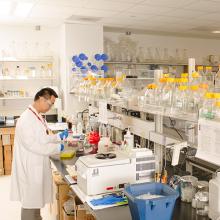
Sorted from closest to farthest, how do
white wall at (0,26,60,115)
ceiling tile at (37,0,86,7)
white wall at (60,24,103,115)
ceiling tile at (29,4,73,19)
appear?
ceiling tile at (37,0,86,7), ceiling tile at (29,4,73,19), white wall at (60,24,103,115), white wall at (0,26,60,115)

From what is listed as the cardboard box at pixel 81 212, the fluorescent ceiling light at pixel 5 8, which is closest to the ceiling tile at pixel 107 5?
the fluorescent ceiling light at pixel 5 8

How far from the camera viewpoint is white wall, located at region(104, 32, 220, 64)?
21.2ft

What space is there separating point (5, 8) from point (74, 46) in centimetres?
144

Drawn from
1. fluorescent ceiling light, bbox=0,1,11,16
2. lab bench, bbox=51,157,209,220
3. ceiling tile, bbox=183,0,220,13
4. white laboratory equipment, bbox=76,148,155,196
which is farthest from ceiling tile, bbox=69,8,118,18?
lab bench, bbox=51,157,209,220

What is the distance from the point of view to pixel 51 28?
5.67 metres

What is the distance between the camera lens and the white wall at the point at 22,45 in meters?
5.38

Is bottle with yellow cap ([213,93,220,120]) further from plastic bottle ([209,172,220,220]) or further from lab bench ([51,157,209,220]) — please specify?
lab bench ([51,157,209,220])

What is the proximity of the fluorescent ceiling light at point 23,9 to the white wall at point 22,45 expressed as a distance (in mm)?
877

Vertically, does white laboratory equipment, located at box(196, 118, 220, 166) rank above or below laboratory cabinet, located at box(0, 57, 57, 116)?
below

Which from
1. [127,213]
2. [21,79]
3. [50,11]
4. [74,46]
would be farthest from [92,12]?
[127,213]

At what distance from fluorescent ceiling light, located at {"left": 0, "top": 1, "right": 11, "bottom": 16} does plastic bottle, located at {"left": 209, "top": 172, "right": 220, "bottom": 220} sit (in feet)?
11.7

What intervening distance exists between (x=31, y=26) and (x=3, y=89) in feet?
4.30

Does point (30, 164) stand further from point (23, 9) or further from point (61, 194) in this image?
point (23, 9)

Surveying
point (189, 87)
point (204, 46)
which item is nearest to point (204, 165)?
point (189, 87)
